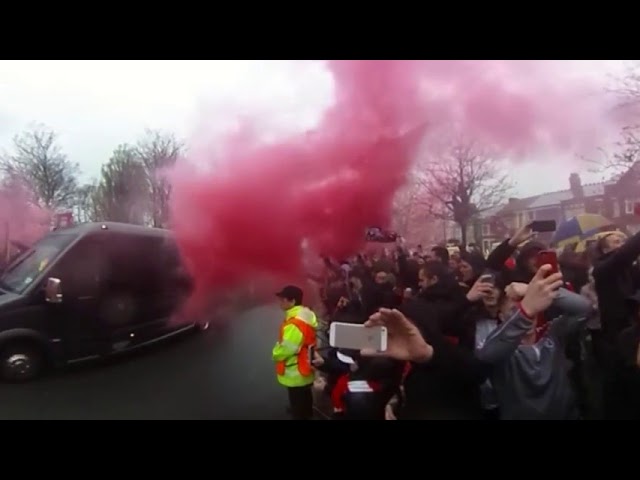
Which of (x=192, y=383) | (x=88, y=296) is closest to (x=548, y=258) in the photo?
(x=192, y=383)

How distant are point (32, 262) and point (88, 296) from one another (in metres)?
0.30

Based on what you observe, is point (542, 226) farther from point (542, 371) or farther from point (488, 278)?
point (542, 371)

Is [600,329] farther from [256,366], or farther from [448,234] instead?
[256,366]

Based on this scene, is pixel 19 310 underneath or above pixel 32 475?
above

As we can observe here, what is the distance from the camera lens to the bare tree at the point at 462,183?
301cm

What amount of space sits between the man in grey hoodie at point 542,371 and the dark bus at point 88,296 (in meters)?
1.46

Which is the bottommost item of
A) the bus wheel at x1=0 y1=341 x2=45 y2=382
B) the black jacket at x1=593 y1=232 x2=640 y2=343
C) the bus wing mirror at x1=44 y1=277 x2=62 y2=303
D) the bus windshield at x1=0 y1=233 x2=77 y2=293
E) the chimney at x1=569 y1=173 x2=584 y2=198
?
the bus wheel at x1=0 y1=341 x2=45 y2=382

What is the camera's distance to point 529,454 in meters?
3.23

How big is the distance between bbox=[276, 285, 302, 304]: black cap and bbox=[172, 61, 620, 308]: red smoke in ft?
0.20

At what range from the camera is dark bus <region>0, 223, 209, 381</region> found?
9.66ft

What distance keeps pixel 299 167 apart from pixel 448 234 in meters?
0.77

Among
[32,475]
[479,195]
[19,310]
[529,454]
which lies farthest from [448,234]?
[32,475]

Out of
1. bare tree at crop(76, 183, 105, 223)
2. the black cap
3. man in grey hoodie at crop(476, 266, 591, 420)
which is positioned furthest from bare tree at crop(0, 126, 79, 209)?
man in grey hoodie at crop(476, 266, 591, 420)

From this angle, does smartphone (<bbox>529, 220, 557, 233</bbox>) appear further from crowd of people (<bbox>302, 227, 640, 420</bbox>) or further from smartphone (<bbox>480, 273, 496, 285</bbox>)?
smartphone (<bbox>480, 273, 496, 285</bbox>)
